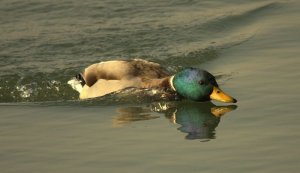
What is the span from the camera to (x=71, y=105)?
10.8m

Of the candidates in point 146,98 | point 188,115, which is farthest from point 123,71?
point 188,115

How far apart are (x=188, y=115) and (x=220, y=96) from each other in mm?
448

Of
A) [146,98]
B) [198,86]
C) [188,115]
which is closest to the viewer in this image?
[188,115]

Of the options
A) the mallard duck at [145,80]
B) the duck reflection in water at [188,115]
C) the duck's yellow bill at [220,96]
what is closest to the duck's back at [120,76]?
the mallard duck at [145,80]

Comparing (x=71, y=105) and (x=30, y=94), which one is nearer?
(x=71, y=105)

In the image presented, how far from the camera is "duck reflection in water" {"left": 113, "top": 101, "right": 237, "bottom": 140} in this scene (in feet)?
30.5

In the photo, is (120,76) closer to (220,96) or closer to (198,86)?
(198,86)

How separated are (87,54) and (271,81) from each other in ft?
11.5

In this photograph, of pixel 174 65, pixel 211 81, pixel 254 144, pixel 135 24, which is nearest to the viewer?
pixel 254 144

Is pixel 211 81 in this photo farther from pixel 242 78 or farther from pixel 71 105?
pixel 71 105

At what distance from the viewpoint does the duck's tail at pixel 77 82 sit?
461 inches

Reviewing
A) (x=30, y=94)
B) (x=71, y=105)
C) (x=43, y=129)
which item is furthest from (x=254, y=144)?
(x=30, y=94)

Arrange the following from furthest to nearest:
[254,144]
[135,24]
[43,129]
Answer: [135,24], [43,129], [254,144]

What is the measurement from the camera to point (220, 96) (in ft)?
33.7
